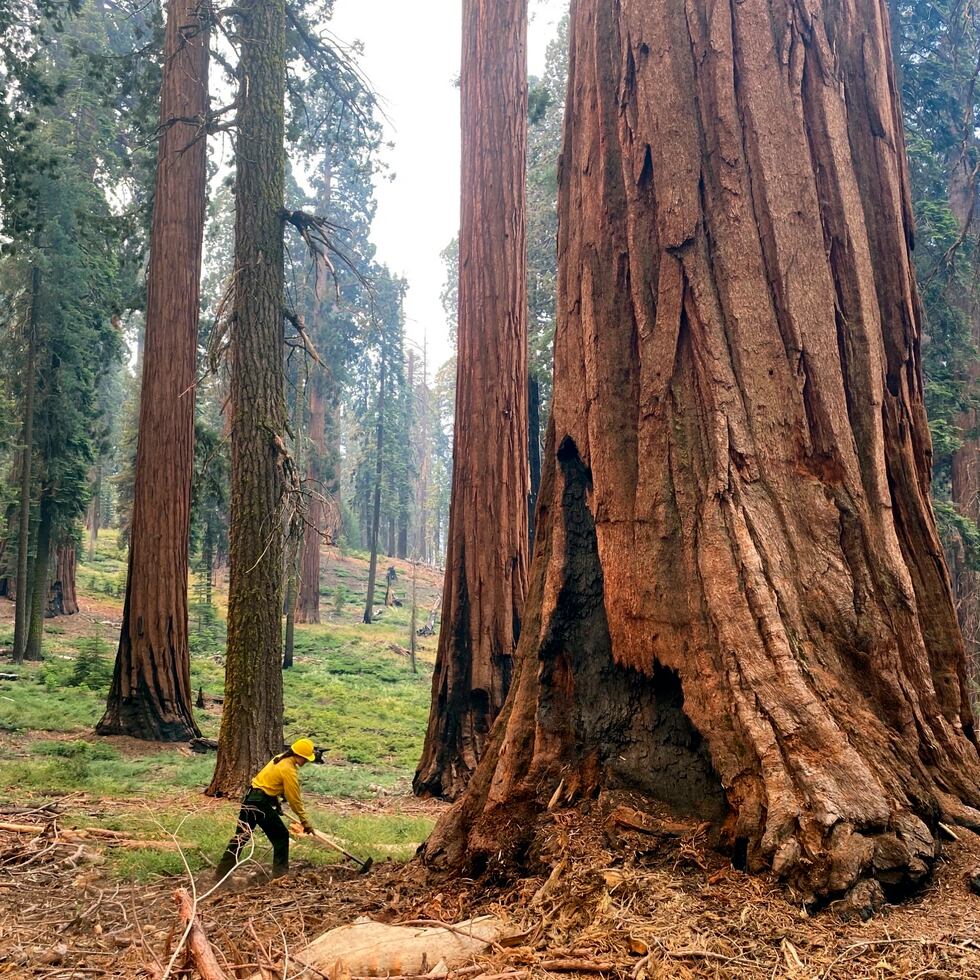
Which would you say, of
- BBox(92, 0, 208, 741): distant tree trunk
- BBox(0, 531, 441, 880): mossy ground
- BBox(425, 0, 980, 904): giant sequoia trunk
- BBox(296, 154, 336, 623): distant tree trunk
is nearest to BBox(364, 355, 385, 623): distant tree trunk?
BBox(296, 154, 336, 623): distant tree trunk

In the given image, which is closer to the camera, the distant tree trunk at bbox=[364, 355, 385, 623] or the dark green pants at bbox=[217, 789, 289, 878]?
the dark green pants at bbox=[217, 789, 289, 878]

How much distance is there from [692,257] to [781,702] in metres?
1.90

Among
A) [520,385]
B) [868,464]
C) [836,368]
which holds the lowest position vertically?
[868,464]

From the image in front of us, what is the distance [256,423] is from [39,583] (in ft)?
39.3

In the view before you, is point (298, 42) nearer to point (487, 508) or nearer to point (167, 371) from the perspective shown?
point (167, 371)

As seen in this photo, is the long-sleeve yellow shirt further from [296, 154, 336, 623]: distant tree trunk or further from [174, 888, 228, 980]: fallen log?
[296, 154, 336, 623]: distant tree trunk

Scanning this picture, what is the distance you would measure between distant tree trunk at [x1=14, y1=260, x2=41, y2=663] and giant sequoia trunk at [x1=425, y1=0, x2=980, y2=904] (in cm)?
1587

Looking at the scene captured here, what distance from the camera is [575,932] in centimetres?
273

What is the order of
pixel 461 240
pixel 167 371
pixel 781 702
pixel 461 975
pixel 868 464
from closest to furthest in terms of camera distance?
1. pixel 461 975
2. pixel 781 702
3. pixel 868 464
4. pixel 461 240
5. pixel 167 371

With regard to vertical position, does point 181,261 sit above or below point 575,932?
above

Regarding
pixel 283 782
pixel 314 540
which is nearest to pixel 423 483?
pixel 314 540

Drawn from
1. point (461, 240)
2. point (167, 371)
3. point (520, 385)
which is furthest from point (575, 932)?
point (167, 371)

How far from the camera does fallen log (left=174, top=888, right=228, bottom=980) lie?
101 inches

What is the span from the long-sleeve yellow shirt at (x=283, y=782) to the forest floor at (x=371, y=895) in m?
0.40
